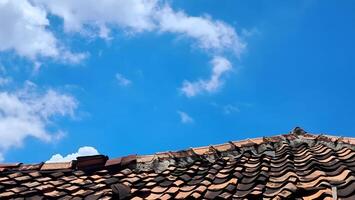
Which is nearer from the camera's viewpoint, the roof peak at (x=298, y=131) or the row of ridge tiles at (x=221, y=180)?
the row of ridge tiles at (x=221, y=180)

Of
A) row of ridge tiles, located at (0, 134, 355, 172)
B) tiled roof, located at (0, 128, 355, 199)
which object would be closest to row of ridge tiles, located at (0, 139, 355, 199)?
tiled roof, located at (0, 128, 355, 199)

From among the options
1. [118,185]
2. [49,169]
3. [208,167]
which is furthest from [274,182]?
[49,169]

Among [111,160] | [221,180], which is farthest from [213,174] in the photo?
[111,160]

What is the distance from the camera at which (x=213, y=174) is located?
5.43 meters

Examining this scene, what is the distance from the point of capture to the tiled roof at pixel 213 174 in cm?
445

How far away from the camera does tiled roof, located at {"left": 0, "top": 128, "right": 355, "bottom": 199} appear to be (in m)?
4.45

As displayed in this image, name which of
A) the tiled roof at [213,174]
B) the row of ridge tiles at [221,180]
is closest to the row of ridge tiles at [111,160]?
the tiled roof at [213,174]

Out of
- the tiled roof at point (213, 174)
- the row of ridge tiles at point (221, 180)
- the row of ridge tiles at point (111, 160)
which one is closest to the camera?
the row of ridge tiles at point (221, 180)

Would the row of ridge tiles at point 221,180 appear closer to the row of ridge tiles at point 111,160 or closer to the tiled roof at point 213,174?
the tiled roof at point 213,174

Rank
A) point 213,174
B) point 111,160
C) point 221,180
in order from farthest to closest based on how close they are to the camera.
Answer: point 111,160, point 213,174, point 221,180

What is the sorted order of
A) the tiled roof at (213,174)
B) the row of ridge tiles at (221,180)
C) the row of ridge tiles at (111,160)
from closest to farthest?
1. the row of ridge tiles at (221,180)
2. the tiled roof at (213,174)
3. the row of ridge tiles at (111,160)

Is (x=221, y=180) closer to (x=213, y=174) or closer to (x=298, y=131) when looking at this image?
(x=213, y=174)

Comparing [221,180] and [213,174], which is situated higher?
[213,174]

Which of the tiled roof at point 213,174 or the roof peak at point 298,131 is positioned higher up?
the roof peak at point 298,131
